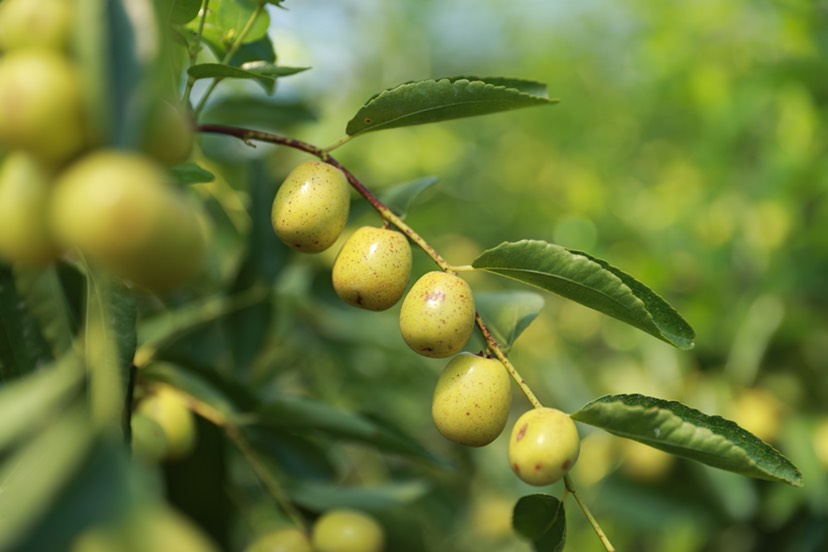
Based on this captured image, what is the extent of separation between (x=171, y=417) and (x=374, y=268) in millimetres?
392

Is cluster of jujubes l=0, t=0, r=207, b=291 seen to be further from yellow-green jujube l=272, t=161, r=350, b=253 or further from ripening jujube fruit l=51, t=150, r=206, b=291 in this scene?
yellow-green jujube l=272, t=161, r=350, b=253

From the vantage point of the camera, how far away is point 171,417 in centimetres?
97

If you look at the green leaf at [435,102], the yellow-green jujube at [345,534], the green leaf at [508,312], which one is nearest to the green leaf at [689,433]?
the green leaf at [508,312]

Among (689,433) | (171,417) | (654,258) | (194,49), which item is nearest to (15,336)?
(171,417)

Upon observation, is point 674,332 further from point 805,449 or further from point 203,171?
point 805,449

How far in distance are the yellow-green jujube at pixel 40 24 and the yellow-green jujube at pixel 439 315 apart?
1.09 feet

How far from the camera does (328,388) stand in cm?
161

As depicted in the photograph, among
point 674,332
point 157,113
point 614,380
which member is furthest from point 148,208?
point 614,380

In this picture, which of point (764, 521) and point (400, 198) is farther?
point (764, 521)

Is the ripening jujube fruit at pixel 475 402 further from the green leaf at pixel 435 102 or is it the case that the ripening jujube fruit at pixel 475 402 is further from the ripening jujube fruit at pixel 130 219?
the ripening jujube fruit at pixel 130 219

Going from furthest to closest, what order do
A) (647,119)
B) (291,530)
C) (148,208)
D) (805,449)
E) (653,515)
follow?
(647,119) < (653,515) < (805,449) < (291,530) < (148,208)

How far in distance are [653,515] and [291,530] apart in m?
0.91

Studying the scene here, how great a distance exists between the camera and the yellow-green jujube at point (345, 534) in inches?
37.8

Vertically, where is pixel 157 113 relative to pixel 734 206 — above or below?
above
